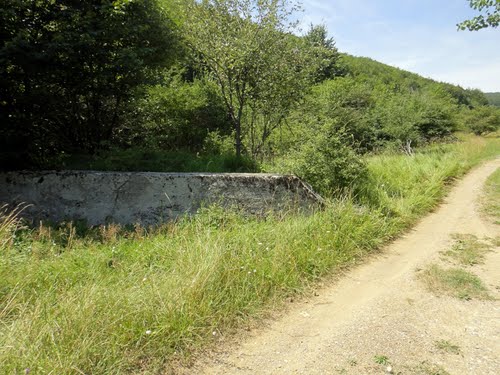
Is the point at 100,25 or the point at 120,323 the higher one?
the point at 100,25

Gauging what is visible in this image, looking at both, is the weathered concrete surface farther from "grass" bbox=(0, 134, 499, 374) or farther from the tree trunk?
the tree trunk

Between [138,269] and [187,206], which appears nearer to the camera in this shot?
[138,269]

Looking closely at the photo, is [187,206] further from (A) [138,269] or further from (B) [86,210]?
(A) [138,269]

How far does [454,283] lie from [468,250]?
140cm

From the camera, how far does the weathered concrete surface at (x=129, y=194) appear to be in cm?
595

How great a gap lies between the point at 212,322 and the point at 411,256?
11.2 ft

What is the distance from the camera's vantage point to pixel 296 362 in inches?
110

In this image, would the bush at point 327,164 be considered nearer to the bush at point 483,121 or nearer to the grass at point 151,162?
the grass at point 151,162

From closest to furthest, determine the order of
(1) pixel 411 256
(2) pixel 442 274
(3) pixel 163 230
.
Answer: (2) pixel 442 274 → (1) pixel 411 256 → (3) pixel 163 230

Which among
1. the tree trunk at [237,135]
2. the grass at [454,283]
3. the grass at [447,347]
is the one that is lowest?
the grass at [447,347]

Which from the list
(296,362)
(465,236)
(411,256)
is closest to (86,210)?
(296,362)

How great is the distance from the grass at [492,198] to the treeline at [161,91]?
9.78 feet

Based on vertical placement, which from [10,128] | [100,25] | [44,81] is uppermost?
[100,25]

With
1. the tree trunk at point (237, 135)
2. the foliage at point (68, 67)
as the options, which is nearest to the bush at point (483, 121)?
the tree trunk at point (237, 135)
